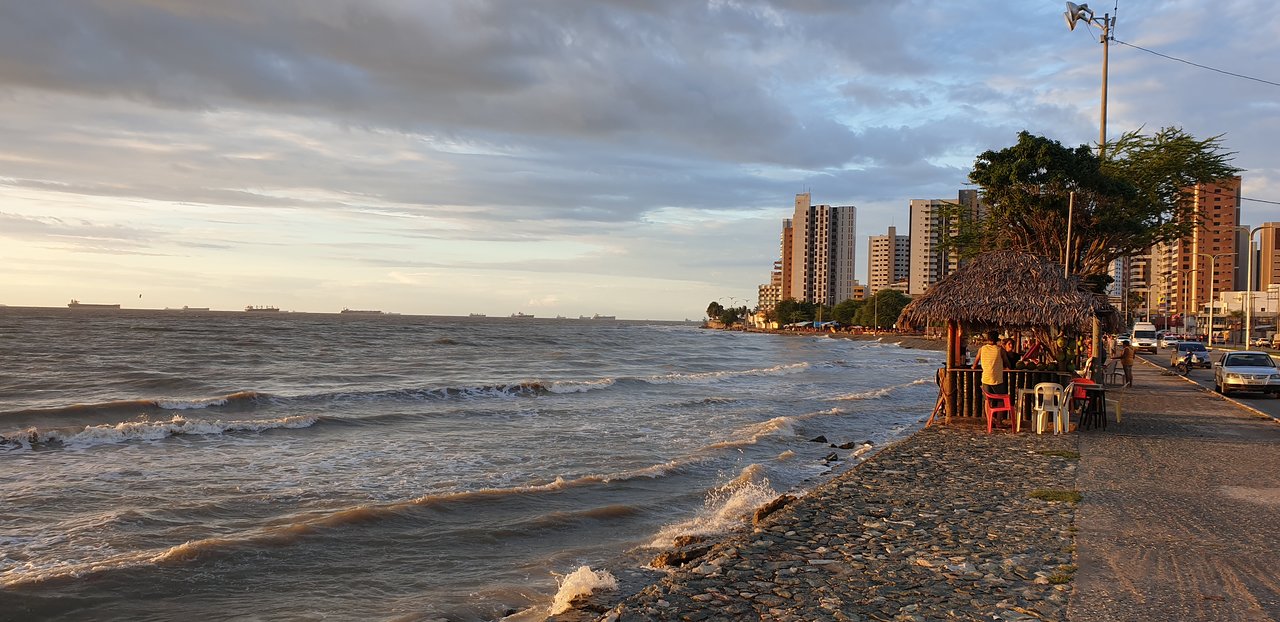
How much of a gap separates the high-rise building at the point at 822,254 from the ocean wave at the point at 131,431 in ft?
573

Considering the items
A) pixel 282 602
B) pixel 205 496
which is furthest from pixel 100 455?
pixel 282 602

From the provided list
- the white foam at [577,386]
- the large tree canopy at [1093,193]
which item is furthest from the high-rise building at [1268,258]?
the white foam at [577,386]

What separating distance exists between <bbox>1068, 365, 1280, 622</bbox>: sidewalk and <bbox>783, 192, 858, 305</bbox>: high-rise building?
580 feet

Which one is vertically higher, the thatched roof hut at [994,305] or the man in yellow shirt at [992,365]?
the thatched roof hut at [994,305]

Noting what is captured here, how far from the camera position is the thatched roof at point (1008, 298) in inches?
570

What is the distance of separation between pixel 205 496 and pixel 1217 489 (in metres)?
12.1

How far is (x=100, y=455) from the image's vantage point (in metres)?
14.3

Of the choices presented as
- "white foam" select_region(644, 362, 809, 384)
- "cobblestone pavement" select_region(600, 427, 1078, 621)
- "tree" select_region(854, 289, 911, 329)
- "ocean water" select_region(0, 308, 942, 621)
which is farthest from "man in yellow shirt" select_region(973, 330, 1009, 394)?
"tree" select_region(854, 289, 911, 329)

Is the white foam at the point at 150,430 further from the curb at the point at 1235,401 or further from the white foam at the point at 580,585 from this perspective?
the curb at the point at 1235,401

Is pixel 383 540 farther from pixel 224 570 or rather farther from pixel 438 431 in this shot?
pixel 438 431

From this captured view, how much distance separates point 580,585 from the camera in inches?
257

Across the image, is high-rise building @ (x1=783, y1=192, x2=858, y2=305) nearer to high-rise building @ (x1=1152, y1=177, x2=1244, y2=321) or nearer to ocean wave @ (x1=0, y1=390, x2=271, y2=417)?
high-rise building @ (x1=1152, y1=177, x2=1244, y2=321)

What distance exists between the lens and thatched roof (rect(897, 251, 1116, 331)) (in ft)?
47.5

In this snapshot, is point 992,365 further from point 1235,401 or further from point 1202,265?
point 1202,265
